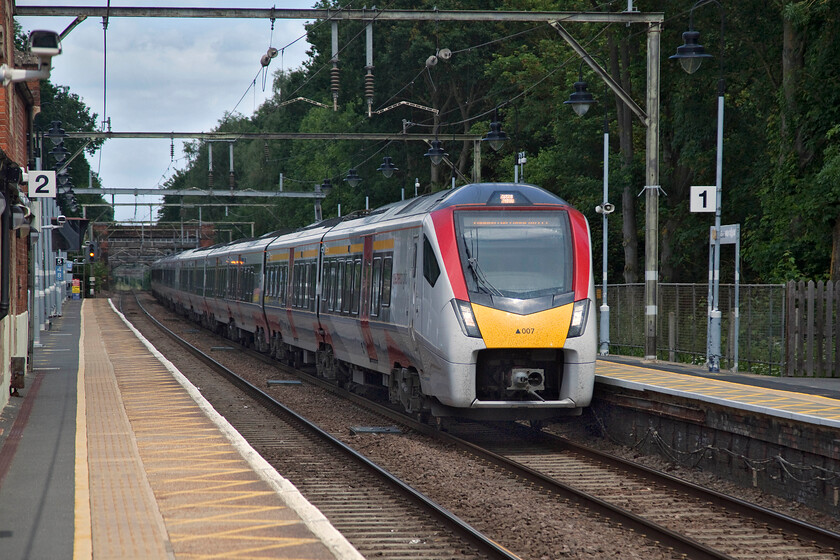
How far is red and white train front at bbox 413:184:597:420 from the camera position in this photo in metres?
13.9

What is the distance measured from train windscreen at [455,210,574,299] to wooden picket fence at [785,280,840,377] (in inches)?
237

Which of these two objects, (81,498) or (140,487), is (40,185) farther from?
(81,498)

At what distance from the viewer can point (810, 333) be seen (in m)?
18.8

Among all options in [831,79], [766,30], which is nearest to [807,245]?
[831,79]

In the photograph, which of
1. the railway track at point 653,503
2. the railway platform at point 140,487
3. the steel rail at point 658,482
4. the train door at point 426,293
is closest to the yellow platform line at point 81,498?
the railway platform at point 140,487

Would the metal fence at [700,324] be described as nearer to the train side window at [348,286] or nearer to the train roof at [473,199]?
the train roof at [473,199]

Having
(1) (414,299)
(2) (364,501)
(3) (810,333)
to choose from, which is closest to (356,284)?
(1) (414,299)

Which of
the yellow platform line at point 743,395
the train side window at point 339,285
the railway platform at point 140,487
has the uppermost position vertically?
the train side window at point 339,285

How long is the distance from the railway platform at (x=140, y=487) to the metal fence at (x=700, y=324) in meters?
10.1

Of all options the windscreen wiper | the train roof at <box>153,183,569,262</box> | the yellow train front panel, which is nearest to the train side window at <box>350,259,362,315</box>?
the train roof at <box>153,183,569,262</box>

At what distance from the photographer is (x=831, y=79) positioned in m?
24.4

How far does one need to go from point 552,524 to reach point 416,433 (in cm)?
627

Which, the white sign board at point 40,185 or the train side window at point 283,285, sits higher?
the white sign board at point 40,185

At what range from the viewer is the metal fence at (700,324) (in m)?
19.8
